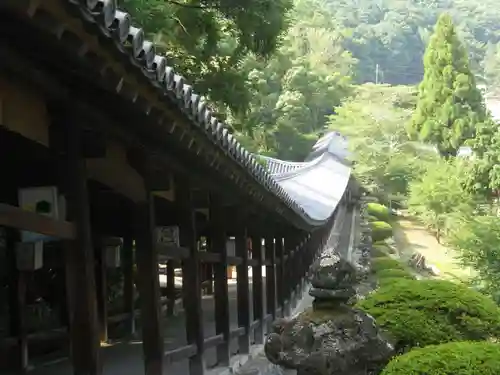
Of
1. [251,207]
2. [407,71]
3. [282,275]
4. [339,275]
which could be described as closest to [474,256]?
[282,275]

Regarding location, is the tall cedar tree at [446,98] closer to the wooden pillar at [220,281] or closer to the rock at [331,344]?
the wooden pillar at [220,281]

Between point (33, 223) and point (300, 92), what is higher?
point (300, 92)

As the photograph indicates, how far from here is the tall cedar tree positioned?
117 ft

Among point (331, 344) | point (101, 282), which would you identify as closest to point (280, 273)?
point (101, 282)

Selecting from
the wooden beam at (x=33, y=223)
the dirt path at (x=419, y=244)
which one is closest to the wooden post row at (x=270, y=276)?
the wooden beam at (x=33, y=223)

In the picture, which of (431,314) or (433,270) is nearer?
(431,314)

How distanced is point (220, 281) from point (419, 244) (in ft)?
92.2

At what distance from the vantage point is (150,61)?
10.7 ft

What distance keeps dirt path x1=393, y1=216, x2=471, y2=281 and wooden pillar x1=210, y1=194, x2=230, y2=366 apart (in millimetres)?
20332

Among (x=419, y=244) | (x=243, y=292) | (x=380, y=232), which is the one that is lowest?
(x=419, y=244)

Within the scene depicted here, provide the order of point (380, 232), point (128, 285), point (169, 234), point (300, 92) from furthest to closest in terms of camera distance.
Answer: point (300, 92)
point (380, 232)
point (128, 285)
point (169, 234)

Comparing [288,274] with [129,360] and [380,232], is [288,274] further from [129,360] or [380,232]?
[380,232]

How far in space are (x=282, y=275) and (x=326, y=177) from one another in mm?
16353

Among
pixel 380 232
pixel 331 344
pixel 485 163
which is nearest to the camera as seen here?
pixel 331 344
